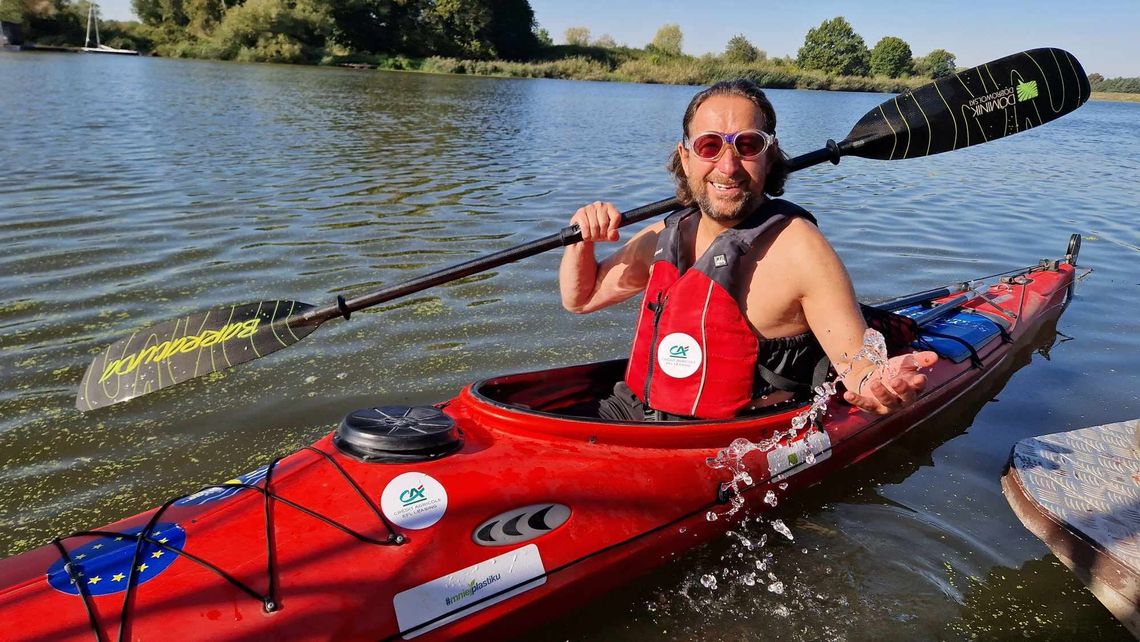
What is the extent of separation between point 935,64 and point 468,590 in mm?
91461

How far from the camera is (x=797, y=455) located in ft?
10.1

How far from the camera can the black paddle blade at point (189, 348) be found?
319 cm

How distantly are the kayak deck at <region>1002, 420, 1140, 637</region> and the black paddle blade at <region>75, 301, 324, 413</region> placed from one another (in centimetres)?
311

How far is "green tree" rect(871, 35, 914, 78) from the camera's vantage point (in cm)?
7325

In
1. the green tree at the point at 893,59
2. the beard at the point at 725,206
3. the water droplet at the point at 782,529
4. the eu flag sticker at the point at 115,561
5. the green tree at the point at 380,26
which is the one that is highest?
the green tree at the point at 893,59

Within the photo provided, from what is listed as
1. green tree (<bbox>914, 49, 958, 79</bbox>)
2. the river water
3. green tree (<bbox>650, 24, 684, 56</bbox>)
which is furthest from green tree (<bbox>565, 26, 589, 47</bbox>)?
the river water

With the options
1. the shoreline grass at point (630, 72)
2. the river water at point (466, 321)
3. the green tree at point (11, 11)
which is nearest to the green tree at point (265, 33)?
the shoreline grass at point (630, 72)

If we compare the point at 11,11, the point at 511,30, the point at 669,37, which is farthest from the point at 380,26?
the point at 669,37

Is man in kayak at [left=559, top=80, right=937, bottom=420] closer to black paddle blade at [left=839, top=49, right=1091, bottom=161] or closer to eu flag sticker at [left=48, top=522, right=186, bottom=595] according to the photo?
black paddle blade at [left=839, top=49, right=1091, bottom=161]

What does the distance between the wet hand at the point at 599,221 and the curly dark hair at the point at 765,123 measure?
0.41 meters

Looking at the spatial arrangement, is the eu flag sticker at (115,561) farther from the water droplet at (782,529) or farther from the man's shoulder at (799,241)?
the water droplet at (782,529)

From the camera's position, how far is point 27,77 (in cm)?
1994

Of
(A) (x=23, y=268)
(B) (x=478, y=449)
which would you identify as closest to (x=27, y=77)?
(A) (x=23, y=268)

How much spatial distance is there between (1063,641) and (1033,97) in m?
3.05
